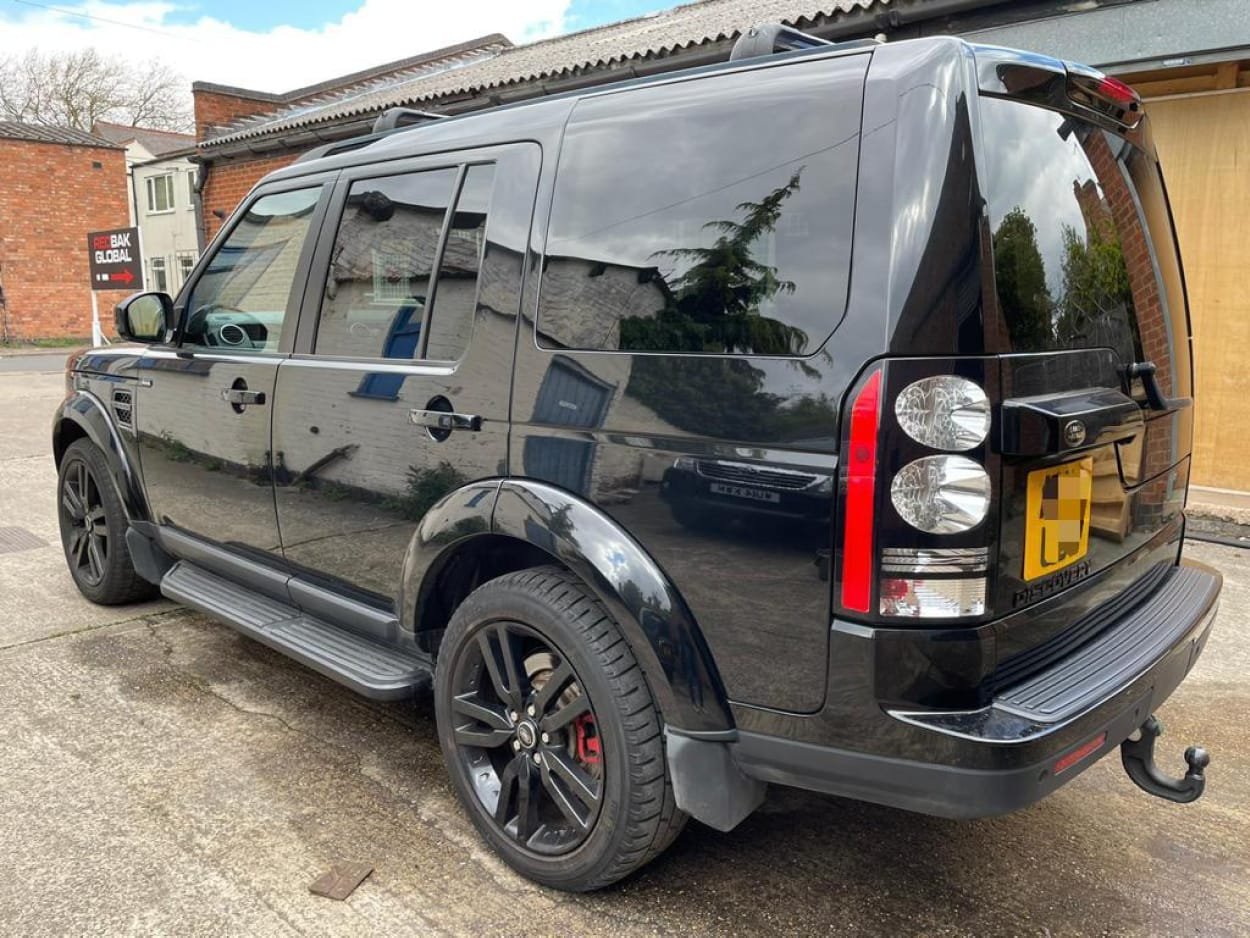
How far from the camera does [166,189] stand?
28172mm

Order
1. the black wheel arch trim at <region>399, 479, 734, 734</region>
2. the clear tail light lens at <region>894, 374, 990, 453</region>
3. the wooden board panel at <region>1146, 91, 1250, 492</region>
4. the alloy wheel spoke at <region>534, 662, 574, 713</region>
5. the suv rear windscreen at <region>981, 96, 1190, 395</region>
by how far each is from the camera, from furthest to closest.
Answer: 1. the wooden board panel at <region>1146, 91, 1250, 492</region>
2. the alloy wheel spoke at <region>534, 662, 574, 713</region>
3. the black wheel arch trim at <region>399, 479, 734, 734</region>
4. the suv rear windscreen at <region>981, 96, 1190, 395</region>
5. the clear tail light lens at <region>894, 374, 990, 453</region>

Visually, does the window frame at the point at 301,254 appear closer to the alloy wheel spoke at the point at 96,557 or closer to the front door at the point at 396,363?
the front door at the point at 396,363

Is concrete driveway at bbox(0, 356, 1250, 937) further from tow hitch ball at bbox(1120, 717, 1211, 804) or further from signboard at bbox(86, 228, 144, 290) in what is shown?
signboard at bbox(86, 228, 144, 290)

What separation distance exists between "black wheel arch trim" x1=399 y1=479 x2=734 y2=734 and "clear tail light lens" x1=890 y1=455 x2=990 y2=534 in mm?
557

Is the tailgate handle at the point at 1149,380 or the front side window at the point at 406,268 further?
the front side window at the point at 406,268

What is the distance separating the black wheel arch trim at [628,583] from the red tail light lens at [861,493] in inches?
16.2

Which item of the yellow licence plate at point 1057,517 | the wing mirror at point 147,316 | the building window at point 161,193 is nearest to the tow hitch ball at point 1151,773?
the yellow licence plate at point 1057,517

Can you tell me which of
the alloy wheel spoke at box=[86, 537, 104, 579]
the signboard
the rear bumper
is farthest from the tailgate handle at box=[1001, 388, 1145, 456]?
the signboard

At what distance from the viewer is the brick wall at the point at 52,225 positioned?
28.0m

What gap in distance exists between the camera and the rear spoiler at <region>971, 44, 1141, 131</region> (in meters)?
1.93

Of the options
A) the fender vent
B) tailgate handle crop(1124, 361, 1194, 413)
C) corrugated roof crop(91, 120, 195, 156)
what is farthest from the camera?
corrugated roof crop(91, 120, 195, 156)

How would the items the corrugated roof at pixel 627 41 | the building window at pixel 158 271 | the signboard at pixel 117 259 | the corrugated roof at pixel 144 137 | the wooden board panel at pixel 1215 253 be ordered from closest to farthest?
the wooden board panel at pixel 1215 253, the corrugated roof at pixel 627 41, the signboard at pixel 117 259, the building window at pixel 158 271, the corrugated roof at pixel 144 137

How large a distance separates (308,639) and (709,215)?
1.93 metres

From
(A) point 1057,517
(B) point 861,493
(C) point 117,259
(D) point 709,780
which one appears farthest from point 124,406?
(C) point 117,259
